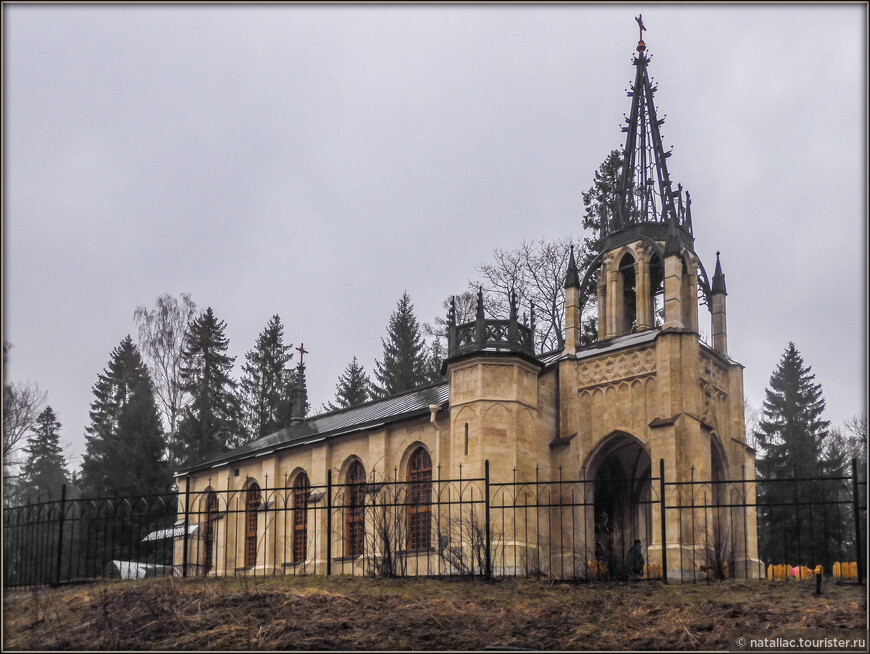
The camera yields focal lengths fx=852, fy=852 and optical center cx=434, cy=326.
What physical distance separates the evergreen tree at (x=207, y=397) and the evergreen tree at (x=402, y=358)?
10.6m

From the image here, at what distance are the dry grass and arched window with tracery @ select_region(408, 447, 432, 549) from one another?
12050 millimetres

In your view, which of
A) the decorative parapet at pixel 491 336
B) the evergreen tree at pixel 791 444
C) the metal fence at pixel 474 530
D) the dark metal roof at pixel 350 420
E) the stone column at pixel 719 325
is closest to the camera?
the metal fence at pixel 474 530

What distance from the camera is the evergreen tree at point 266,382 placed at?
57528mm

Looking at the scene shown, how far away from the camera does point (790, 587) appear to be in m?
12.7

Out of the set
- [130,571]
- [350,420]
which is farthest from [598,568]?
[350,420]

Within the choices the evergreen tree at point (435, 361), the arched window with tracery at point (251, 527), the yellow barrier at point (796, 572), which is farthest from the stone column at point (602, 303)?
the evergreen tree at point (435, 361)

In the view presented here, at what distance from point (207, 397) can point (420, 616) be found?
41720 mm

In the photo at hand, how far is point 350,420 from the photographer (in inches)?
1320

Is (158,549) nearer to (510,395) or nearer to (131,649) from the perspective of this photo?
(510,395)

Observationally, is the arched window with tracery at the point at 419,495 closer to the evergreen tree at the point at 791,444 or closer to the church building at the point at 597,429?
the church building at the point at 597,429

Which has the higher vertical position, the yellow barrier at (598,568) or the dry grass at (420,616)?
the dry grass at (420,616)

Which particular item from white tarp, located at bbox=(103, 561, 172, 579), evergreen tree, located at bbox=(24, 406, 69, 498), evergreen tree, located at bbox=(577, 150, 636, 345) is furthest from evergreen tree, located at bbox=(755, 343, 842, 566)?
evergreen tree, located at bbox=(24, 406, 69, 498)

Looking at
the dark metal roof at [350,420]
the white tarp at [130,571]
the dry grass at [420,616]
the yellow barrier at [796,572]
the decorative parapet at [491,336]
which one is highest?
the decorative parapet at [491,336]

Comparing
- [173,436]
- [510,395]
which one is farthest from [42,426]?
[510,395]
